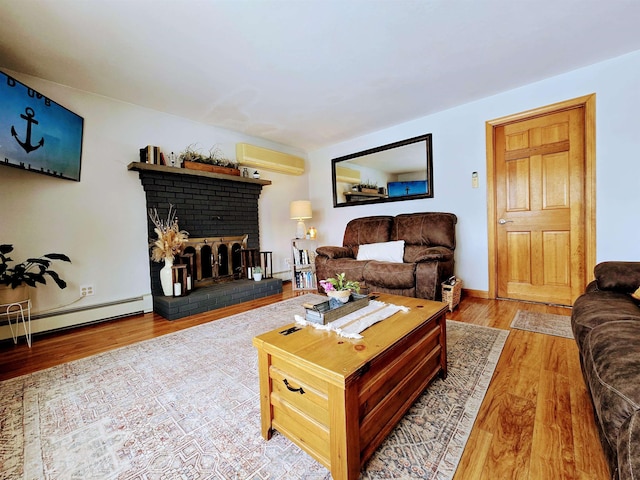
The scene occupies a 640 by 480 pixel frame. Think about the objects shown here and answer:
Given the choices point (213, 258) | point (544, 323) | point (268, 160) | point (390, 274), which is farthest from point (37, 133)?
point (544, 323)

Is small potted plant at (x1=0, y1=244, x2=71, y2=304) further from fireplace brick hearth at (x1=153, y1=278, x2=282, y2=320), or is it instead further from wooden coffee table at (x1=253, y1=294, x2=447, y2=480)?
wooden coffee table at (x1=253, y1=294, x2=447, y2=480)

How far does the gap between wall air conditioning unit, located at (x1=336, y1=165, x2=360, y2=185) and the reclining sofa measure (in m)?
3.31

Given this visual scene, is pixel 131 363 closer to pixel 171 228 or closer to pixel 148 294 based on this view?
pixel 148 294

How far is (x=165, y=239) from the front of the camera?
9.64 ft

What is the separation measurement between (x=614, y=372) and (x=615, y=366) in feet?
0.10

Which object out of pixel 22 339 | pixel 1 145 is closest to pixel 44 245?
pixel 22 339

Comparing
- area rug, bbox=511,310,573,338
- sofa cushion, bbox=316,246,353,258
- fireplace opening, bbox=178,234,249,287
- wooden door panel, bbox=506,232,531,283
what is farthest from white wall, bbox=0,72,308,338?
wooden door panel, bbox=506,232,531,283

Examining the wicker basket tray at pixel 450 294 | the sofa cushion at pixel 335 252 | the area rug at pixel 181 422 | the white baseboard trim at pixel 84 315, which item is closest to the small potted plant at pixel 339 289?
the area rug at pixel 181 422

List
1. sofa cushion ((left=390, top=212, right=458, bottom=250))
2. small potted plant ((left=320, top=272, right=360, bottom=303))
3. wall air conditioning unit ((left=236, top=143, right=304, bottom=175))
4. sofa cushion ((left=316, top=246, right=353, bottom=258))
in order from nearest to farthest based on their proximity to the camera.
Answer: small potted plant ((left=320, top=272, right=360, bottom=303))
sofa cushion ((left=390, top=212, right=458, bottom=250))
sofa cushion ((left=316, top=246, right=353, bottom=258))
wall air conditioning unit ((left=236, top=143, right=304, bottom=175))

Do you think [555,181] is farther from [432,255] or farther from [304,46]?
[304,46]

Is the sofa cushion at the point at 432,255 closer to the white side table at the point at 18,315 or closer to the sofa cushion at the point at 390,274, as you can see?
the sofa cushion at the point at 390,274

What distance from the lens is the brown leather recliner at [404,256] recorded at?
2646mm

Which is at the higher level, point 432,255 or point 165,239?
point 165,239

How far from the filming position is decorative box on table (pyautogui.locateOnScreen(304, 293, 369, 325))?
4.30 ft
